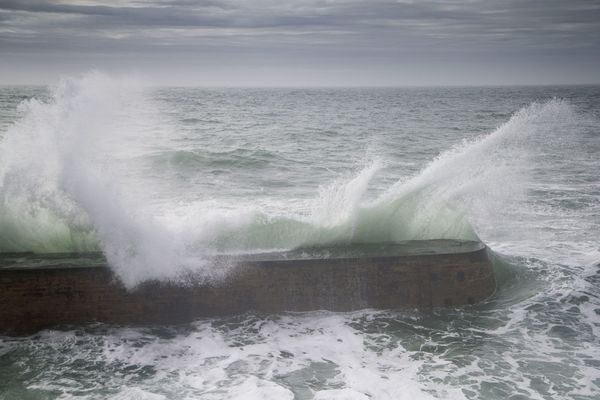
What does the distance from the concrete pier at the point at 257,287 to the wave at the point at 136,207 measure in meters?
0.39

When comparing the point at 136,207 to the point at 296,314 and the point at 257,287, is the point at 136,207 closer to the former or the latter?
the point at 257,287

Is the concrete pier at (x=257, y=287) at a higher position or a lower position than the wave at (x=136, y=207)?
lower

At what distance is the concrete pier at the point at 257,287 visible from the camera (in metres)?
8.09

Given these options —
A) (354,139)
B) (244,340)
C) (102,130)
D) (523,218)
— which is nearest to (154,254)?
(244,340)

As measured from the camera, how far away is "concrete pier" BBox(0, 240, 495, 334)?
26.6 ft

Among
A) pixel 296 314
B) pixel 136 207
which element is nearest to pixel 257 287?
pixel 296 314

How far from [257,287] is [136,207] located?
106 inches

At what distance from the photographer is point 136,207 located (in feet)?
31.4

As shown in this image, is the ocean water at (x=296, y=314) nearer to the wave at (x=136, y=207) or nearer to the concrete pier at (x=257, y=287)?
the wave at (x=136, y=207)

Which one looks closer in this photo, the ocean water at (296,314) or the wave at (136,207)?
the ocean water at (296,314)

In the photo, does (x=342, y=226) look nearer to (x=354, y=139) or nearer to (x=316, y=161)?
(x=316, y=161)

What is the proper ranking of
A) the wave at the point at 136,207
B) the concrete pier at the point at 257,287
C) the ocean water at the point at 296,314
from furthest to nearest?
the wave at the point at 136,207
the concrete pier at the point at 257,287
the ocean water at the point at 296,314

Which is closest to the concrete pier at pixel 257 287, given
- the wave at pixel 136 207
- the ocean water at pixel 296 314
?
the ocean water at pixel 296 314

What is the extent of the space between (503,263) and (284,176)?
1215 centimetres
